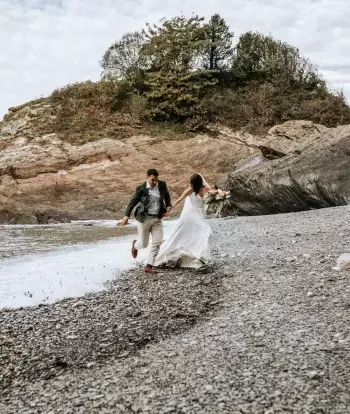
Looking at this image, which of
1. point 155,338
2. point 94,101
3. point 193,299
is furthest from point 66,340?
point 94,101

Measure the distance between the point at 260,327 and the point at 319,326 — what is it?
2.06 feet

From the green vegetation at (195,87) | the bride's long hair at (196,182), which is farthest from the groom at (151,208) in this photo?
the green vegetation at (195,87)

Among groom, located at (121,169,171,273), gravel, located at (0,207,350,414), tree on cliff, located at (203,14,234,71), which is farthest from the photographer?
tree on cliff, located at (203,14,234,71)

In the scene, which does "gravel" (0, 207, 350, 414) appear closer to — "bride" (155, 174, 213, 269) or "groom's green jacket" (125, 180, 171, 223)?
"bride" (155, 174, 213, 269)

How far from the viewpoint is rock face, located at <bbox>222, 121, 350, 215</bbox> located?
1608cm

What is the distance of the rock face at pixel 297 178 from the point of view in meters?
16.1

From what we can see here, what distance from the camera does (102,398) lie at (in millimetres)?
3711

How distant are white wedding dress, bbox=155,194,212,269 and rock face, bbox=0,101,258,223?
16259 millimetres

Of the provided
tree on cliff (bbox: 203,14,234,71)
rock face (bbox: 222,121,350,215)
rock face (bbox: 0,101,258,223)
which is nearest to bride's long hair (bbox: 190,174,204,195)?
rock face (bbox: 222,121,350,215)

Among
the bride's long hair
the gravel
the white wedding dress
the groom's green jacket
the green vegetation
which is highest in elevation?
the green vegetation

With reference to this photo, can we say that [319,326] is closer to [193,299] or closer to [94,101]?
[193,299]

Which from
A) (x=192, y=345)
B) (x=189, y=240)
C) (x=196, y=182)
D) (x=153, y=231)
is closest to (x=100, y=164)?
(x=153, y=231)

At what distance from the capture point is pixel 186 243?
8.70 m

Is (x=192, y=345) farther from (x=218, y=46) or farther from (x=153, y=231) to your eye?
(x=218, y=46)
